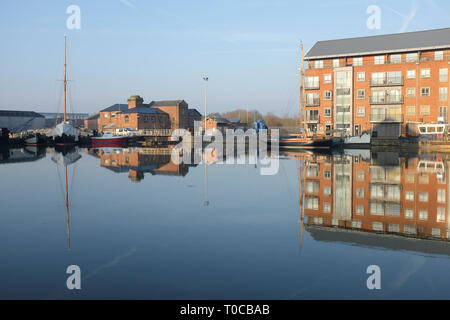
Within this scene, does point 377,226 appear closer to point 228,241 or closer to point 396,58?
point 228,241

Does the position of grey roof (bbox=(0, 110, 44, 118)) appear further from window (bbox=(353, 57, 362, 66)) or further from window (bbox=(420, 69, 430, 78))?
window (bbox=(420, 69, 430, 78))

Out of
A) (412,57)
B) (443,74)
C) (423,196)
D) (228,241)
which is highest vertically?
(412,57)

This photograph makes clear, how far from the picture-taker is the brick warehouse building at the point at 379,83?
57250 mm

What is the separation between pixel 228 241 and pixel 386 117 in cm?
5665

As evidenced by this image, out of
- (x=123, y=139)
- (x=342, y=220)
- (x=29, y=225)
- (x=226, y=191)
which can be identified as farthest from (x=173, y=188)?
(x=123, y=139)

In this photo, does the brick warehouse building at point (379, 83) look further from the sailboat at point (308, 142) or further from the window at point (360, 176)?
the window at point (360, 176)

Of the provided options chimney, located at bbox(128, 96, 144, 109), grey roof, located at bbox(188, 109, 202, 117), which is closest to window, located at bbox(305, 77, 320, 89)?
chimney, located at bbox(128, 96, 144, 109)

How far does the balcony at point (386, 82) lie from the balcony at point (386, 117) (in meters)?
4.27

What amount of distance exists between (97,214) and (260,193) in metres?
6.90

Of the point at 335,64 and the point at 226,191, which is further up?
the point at 335,64

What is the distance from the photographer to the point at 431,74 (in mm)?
57188

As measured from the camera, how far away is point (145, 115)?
10250cm

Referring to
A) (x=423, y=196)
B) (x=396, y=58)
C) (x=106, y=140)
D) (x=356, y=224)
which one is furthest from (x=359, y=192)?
(x=106, y=140)
